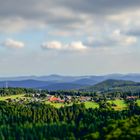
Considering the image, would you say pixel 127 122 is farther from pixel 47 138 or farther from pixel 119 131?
pixel 47 138

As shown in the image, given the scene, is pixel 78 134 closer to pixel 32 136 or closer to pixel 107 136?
pixel 32 136

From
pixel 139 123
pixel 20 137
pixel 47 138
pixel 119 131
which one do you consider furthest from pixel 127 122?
→ pixel 20 137

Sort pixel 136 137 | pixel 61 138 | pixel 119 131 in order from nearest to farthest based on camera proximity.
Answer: pixel 136 137 → pixel 119 131 → pixel 61 138

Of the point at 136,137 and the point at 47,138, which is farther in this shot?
the point at 47,138

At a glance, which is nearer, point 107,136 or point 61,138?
point 107,136

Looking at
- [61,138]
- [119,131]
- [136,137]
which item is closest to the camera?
[136,137]

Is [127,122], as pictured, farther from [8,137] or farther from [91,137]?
[8,137]

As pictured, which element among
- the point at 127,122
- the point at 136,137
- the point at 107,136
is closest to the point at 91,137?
the point at 107,136
